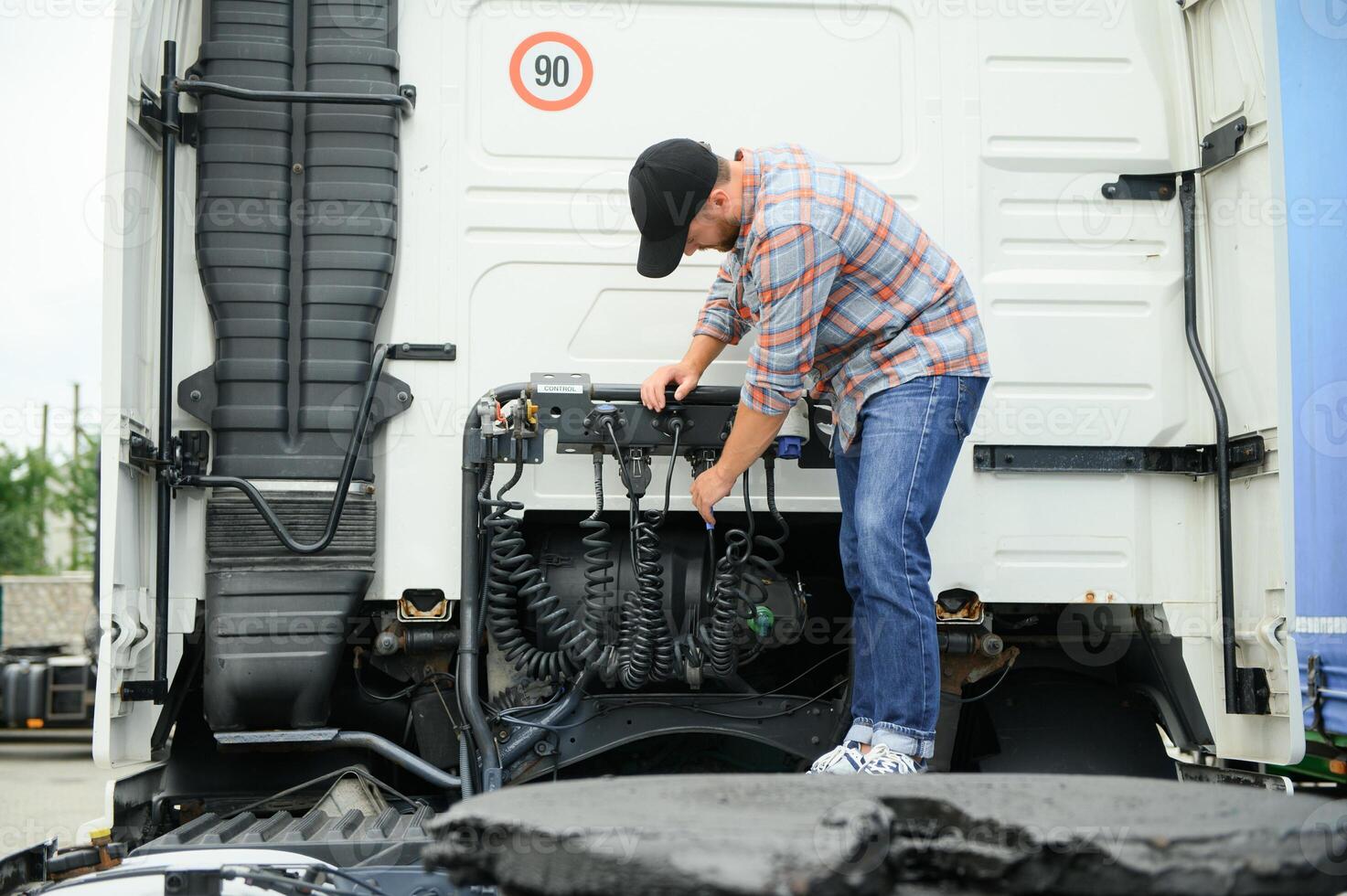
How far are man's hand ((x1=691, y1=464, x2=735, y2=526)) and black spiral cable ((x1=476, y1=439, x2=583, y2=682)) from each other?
0.50 metres

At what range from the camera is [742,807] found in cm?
164

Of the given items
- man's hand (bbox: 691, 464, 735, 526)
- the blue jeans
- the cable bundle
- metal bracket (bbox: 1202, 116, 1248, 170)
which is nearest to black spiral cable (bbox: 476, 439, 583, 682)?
the cable bundle

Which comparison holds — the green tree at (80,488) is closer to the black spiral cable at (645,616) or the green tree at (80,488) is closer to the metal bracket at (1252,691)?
the black spiral cable at (645,616)

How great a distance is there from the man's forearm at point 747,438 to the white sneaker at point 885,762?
756mm

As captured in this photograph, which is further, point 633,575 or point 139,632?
point 633,575

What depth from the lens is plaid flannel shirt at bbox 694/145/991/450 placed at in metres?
2.76

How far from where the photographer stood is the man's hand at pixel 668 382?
3.07 metres

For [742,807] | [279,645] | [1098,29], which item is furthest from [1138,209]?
[279,645]

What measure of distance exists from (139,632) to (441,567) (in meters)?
0.78

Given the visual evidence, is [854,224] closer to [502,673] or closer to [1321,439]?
[502,673]

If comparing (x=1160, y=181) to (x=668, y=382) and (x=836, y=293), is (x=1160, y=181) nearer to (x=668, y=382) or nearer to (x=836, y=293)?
(x=836, y=293)

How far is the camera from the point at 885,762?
2.67 metres

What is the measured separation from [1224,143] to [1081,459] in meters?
1.01

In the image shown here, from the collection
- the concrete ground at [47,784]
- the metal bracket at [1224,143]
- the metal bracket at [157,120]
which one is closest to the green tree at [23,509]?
the concrete ground at [47,784]
